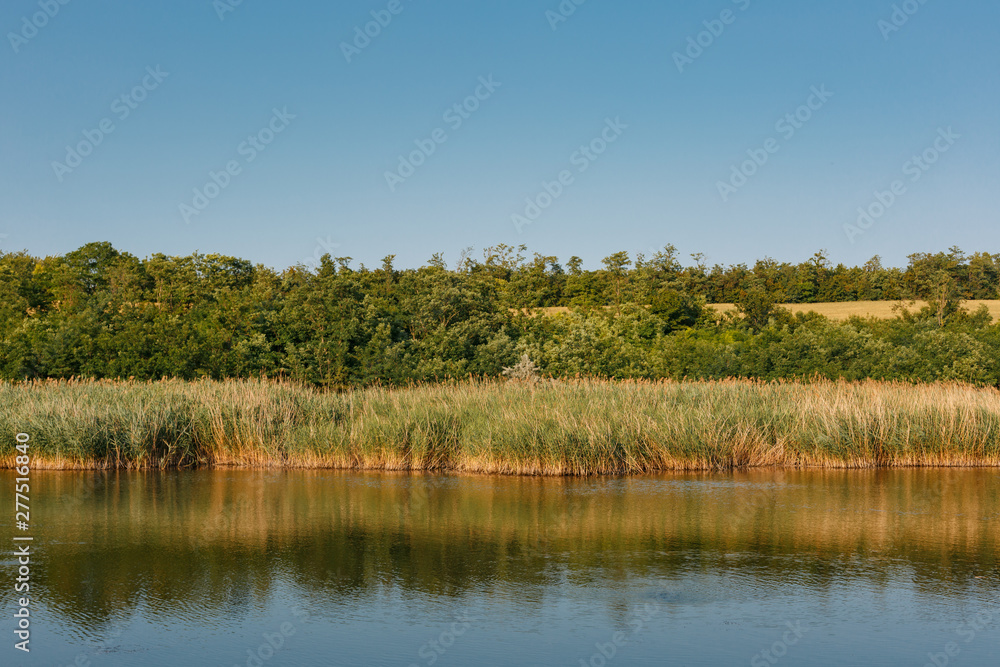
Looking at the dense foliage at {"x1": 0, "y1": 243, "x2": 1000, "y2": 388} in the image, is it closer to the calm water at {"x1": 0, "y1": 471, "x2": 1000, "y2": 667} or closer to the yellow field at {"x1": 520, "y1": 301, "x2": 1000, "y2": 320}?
the yellow field at {"x1": 520, "y1": 301, "x2": 1000, "y2": 320}

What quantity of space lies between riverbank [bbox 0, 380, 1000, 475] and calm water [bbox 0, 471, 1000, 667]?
201 centimetres

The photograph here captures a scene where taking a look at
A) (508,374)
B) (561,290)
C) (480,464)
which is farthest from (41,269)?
(480,464)

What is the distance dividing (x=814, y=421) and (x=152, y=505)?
11.8m

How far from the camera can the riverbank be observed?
1581 centimetres

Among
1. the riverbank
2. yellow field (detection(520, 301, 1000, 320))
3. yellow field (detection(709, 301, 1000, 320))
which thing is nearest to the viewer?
the riverbank

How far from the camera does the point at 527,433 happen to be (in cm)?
1562

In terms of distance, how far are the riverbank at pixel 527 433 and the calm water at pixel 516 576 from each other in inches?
79.2

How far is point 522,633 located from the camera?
705 cm

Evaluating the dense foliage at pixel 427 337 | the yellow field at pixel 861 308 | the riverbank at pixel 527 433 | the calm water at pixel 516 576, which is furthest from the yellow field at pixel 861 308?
the calm water at pixel 516 576

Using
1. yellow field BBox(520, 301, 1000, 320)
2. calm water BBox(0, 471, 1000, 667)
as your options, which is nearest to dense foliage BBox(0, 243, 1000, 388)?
yellow field BBox(520, 301, 1000, 320)

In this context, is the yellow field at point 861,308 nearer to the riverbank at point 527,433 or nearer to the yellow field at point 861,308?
the yellow field at point 861,308

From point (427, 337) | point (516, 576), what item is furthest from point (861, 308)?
point (516, 576)

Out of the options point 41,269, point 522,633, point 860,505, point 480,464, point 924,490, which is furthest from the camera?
point 41,269

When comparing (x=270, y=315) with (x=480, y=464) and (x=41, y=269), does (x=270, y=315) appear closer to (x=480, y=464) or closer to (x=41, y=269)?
(x=480, y=464)
